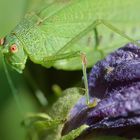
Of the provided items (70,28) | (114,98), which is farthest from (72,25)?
(114,98)

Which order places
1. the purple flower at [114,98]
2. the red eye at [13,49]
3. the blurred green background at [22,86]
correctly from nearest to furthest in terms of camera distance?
the purple flower at [114,98], the blurred green background at [22,86], the red eye at [13,49]

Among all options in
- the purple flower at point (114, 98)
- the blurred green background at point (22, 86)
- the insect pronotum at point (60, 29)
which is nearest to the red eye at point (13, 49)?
the insect pronotum at point (60, 29)

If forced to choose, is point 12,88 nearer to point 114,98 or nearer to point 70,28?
point 70,28

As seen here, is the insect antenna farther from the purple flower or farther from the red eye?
the purple flower

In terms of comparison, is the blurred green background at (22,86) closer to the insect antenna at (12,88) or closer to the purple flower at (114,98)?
the insect antenna at (12,88)

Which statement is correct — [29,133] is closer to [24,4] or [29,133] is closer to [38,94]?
[38,94]

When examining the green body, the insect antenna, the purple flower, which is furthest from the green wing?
the purple flower

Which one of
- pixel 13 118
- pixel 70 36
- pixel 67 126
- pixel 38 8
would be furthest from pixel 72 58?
pixel 67 126
